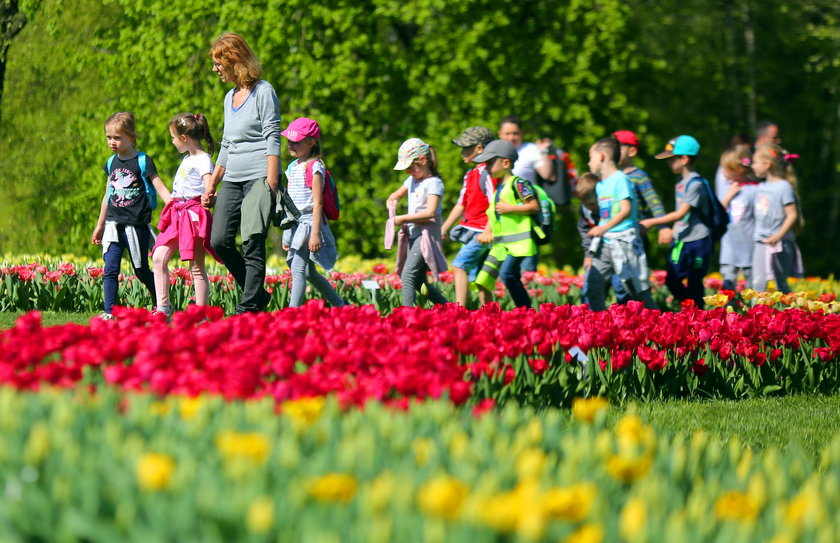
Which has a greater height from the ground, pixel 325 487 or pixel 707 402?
pixel 325 487

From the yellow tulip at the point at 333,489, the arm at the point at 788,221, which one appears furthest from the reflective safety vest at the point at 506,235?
the yellow tulip at the point at 333,489

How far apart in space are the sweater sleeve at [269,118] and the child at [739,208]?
5.11 meters

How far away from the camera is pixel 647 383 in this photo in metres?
6.06

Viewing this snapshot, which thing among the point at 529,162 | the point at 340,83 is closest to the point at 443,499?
the point at 529,162

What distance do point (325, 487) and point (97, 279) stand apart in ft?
24.7

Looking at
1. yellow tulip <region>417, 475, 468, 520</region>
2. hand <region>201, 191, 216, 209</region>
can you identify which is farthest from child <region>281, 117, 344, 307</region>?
yellow tulip <region>417, 475, 468, 520</region>

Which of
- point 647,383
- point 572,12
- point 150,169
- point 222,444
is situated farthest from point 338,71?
point 222,444

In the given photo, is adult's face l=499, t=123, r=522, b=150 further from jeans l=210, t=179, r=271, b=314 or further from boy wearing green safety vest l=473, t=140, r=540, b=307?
jeans l=210, t=179, r=271, b=314

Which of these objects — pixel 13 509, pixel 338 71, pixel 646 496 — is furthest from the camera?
pixel 338 71

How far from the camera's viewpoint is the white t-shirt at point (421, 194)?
848cm

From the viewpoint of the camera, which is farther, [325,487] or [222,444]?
[222,444]

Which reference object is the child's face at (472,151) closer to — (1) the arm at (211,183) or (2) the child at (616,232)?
(2) the child at (616,232)

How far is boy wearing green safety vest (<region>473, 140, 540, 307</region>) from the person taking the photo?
8242 millimetres

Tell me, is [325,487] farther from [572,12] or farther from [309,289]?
[572,12]
